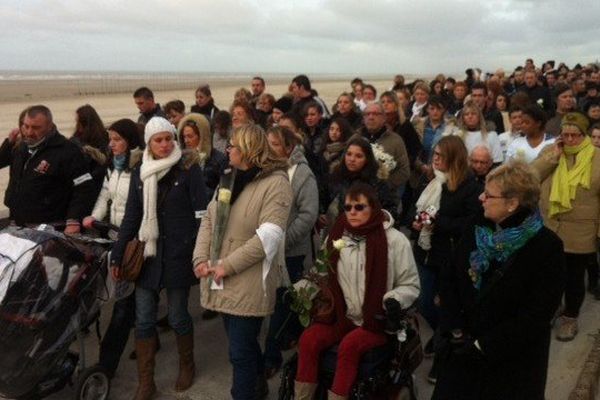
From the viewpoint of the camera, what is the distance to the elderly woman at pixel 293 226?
13.8 ft

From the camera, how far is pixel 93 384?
3906 mm

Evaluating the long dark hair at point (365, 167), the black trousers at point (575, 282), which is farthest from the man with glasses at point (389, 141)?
the black trousers at point (575, 282)

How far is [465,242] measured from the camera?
120 inches

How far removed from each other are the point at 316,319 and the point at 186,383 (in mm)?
1359

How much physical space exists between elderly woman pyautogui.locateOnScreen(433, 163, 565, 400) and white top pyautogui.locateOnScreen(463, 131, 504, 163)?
3227 mm

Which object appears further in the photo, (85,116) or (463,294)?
(85,116)

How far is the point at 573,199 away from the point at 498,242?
7.45ft

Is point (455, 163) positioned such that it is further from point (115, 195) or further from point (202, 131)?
point (115, 195)

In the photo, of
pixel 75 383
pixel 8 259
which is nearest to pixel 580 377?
pixel 75 383

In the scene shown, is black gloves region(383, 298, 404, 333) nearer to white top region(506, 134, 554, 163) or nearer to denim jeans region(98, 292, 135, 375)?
denim jeans region(98, 292, 135, 375)

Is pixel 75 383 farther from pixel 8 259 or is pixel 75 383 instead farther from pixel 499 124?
pixel 499 124

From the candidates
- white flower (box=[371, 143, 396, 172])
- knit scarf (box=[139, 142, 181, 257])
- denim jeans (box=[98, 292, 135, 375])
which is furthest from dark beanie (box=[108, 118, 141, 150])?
white flower (box=[371, 143, 396, 172])

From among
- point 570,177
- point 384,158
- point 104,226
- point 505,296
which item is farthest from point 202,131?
point 505,296

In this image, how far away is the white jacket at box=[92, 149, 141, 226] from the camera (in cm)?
449
